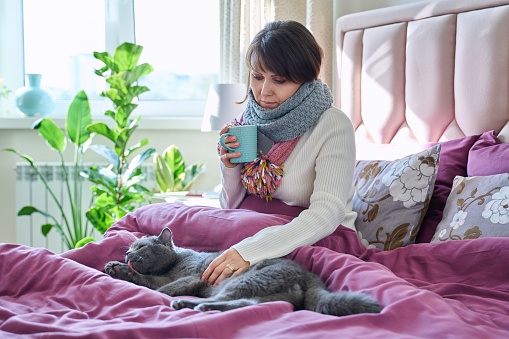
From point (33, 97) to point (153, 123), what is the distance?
28.1 inches

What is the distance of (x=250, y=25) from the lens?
361 centimetres

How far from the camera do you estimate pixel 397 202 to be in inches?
87.0

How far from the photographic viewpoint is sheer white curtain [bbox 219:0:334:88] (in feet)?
10.9

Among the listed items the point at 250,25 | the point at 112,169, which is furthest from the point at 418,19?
the point at 112,169

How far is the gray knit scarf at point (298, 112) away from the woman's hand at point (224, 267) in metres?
0.52

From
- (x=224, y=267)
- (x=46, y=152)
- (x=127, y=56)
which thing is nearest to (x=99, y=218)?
(x=46, y=152)

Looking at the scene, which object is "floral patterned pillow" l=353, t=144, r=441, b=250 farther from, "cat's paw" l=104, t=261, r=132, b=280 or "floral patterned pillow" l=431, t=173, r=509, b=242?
"cat's paw" l=104, t=261, r=132, b=280

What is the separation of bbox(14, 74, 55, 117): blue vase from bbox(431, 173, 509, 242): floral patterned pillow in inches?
109

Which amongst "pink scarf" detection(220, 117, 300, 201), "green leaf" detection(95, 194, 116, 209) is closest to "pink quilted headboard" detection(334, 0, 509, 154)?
"pink scarf" detection(220, 117, 300, 201)

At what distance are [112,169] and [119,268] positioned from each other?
2.39 meters

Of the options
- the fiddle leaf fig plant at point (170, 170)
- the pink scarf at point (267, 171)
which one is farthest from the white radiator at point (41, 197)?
the pink scarf at point (267, 171)

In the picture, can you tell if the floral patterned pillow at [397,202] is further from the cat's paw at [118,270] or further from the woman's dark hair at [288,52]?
the cat's paw at [118,270]

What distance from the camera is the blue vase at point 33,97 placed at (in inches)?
165

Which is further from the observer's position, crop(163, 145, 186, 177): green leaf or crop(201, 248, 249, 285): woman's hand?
crop(163, 145, 186, 177): green leaf
